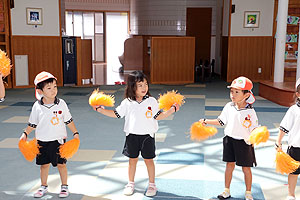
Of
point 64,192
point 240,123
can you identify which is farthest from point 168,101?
point 64,192

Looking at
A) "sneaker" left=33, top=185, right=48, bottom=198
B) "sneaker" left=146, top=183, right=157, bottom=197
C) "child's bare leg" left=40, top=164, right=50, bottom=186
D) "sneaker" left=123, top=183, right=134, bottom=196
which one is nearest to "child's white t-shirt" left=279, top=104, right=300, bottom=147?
"sneaker" left=146, top=183, right=157, bottom=197

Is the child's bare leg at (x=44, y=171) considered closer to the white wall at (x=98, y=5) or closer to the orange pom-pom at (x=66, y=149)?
the orange pom-pom at (x=66, y=149)

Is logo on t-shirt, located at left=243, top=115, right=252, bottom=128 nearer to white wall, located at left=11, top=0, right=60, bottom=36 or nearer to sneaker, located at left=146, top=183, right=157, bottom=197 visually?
sneaker, located at left=146, top=183, right=157, bottom=197

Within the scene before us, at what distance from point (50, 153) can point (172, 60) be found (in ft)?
26.9

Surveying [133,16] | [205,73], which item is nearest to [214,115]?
[205,73]

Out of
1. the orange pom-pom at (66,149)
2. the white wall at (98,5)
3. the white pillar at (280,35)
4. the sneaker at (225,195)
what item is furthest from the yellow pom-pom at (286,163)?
the white wall at (98,5)

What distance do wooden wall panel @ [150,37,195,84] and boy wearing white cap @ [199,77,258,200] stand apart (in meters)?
7.95

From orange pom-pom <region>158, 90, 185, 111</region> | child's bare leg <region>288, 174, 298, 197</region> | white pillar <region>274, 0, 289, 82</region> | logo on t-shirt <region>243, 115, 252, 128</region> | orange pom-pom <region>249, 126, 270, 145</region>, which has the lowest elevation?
child's bare leg <region>288, 174, 298, 197</region>

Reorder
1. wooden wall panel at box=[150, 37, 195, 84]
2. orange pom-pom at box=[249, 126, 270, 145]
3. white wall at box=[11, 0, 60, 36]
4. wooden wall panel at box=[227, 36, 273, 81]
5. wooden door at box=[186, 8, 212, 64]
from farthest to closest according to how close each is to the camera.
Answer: wooden door at box=[186, 8, 212, 64]
wooden wall panel at box=[227, 36, 273, 81]
wooden wall panel at box=[150, 37, 195, 84]
white wall at box=[11, 0, 60, 36]
orange pom-pom at box=[249, 126, 270, 145]

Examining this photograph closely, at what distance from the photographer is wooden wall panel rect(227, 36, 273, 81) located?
1121 centimetres

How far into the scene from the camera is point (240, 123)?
120 inches

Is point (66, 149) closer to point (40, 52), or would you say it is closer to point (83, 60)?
point (40, 52)

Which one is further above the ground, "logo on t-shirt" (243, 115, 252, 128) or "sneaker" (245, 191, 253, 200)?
"logo on t-shirt" (243, 115, 252, 128)

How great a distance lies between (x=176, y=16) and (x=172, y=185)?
419 inches
